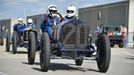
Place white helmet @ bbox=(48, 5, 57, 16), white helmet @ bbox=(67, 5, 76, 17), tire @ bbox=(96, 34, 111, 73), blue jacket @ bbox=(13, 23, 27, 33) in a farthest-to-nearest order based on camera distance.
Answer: blue jacket @ bbox=(13, 23, 27, 33) → white helmet @ bbox=(48, 5, 57, 16) → white helmet @ bbox=(67, 5, 76, 17) → tire @ bbox=(96, 34, 111, 73)

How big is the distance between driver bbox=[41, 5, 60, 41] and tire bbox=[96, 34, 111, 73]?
181cm

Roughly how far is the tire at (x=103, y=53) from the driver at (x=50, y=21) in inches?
71.4

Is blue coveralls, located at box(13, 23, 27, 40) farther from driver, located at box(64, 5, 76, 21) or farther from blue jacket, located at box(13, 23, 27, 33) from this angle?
driver, located at box(64, 5, 76, 21)

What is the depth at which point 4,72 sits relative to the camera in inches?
470

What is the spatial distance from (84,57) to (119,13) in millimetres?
32560

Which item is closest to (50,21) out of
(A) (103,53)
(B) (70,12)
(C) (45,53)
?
(B) (70,12)

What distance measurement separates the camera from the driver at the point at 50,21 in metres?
13.6

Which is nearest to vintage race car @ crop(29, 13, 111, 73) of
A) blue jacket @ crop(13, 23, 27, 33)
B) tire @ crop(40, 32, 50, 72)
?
tire @ crop(40, 32, 50, 72)

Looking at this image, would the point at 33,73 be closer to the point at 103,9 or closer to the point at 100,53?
the point at 100,53

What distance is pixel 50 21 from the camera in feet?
45.4

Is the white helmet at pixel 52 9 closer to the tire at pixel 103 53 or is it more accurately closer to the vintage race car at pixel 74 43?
the vintage race car at pixel 74 43

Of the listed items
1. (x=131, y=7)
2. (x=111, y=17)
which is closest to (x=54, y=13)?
(x=131, y=7)

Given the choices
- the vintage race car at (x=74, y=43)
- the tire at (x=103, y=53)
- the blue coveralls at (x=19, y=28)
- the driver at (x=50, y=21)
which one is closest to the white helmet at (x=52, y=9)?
the driver at (x=50, y=21)

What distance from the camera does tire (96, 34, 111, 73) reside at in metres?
12.0
